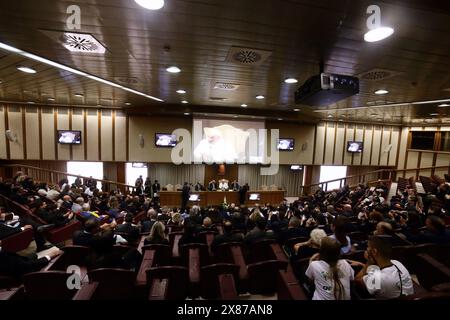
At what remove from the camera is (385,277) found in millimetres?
2115

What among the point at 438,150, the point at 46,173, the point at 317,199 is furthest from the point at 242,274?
the point at 438,150

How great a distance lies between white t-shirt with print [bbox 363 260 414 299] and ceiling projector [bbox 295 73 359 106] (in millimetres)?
2642

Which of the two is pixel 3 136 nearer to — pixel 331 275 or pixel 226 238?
pixel 226 238

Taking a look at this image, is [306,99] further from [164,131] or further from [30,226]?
[164,131]

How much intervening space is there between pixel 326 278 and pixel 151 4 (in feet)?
9.82

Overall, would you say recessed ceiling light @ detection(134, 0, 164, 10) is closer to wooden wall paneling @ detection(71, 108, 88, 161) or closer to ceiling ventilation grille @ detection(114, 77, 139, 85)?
ceiling ventilation grille @ detection(114, 77, 139, 85)

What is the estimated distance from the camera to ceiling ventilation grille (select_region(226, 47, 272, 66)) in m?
3.44

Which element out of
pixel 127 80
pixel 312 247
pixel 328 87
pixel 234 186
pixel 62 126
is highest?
pixel 127 80

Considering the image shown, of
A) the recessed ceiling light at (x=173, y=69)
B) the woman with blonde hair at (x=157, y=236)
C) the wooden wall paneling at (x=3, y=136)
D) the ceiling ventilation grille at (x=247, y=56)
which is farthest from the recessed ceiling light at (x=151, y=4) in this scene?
the wooden wall paneling at (x=3, y=136)

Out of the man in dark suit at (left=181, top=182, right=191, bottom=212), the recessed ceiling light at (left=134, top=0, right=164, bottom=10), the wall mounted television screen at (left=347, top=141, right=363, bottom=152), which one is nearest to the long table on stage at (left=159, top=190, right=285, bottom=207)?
Result: the man in dark suit at (left=181, top=182, right=191, bottom=212)

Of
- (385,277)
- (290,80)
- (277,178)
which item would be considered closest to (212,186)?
(277,178)

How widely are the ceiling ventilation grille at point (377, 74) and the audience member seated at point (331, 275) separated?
3.50 meters

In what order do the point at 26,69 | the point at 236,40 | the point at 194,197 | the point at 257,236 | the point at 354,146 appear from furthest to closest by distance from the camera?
the point at 354,146
the point at 194,197
the point at 26,69
the point at 257,236
the point at 236,40

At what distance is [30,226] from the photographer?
498 cm
